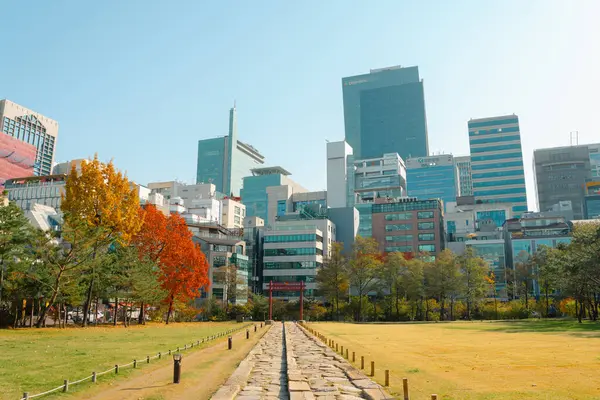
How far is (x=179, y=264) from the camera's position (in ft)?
194

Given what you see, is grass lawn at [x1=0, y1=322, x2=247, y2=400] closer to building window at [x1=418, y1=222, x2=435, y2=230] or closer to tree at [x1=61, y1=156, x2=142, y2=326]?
tree at [x1=61, y1=156, x2=142, y2=326]

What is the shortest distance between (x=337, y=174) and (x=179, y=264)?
396 ft

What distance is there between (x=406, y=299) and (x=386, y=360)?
66.4m

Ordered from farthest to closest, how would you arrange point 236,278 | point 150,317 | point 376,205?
1. point 376,205
2. point 236,278
3. point 150,317

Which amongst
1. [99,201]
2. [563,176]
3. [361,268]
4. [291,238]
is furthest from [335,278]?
[563,176]

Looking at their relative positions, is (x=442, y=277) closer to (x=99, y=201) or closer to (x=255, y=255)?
(x=255, y=255)

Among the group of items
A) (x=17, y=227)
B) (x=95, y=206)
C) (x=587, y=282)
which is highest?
(x=95, y=206)

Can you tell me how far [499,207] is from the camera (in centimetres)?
15388

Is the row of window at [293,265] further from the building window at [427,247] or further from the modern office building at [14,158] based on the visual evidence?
the modern office building at [14,158]

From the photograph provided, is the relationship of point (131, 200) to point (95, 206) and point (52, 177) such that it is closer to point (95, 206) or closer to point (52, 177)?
point (95, 206)

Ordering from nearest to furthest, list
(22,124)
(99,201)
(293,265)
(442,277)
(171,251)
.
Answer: (99,201) → (171,251) → (442,277) → (293,265) → (22,124)

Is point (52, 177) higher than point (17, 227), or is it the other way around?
point (52, 177)

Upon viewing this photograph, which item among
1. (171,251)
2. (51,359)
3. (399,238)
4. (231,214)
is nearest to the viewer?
(51,359)

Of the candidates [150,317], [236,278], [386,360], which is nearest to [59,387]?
[386,360]
